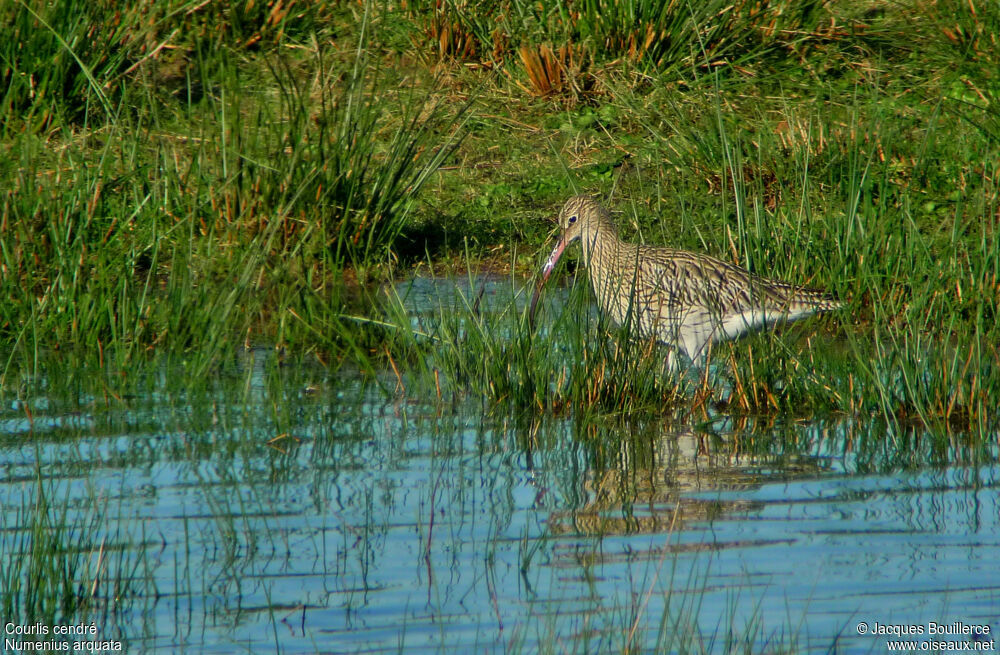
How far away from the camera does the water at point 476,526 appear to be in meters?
4.44

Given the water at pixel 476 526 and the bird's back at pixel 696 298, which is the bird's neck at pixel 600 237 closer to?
the bird's back at pixel 696 298

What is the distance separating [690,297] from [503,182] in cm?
317

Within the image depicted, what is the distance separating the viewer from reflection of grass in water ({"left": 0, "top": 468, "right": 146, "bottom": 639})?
171 inches

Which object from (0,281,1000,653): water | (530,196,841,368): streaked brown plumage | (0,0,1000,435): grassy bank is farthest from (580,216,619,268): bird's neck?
(0,281,1000,653): water

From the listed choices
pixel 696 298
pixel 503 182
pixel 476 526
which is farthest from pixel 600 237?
pixel 476 526

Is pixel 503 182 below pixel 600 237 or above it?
above

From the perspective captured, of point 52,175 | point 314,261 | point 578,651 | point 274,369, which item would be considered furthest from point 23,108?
point 578,651

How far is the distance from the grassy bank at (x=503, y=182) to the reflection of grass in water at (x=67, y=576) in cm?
207

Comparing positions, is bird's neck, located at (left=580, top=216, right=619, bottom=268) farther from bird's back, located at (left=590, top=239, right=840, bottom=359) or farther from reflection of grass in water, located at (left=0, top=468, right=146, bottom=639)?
reflection of grass in water, located at (left=0, top=468, right=146, bottom=639)

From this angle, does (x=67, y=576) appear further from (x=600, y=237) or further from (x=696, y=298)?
(x=600, y=237)

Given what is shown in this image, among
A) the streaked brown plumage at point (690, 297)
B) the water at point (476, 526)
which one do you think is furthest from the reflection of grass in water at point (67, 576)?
the streaked brown plumage at point (690, 297)

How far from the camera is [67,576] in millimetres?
4605

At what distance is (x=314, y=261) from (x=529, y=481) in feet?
11.2

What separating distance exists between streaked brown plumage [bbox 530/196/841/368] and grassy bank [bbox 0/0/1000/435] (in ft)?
0.72
